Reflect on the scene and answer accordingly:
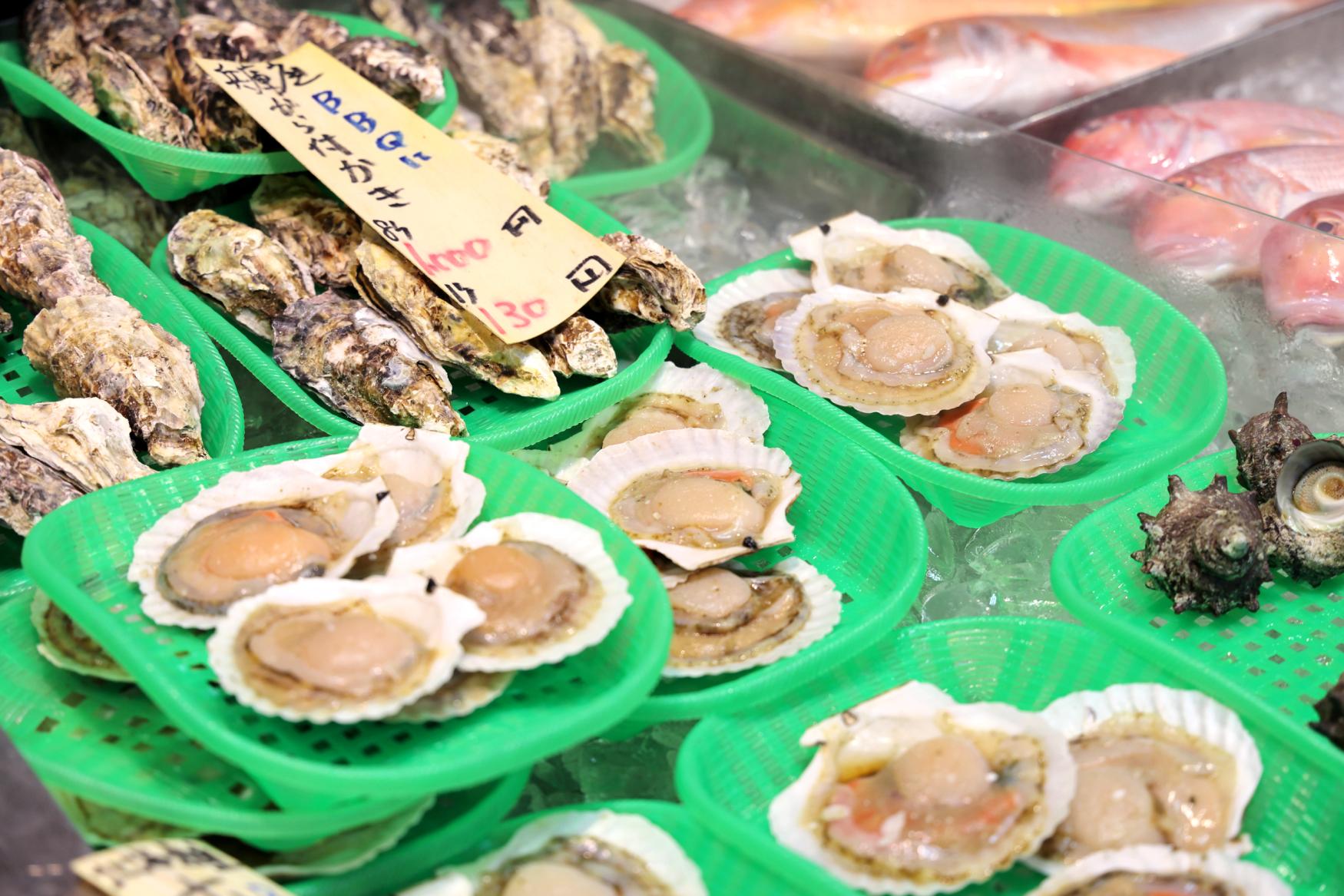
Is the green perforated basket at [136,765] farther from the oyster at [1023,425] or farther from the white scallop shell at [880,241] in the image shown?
the white scallop shell at [880,241]

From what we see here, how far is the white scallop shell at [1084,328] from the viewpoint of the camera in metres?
2.11

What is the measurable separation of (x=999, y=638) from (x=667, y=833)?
571mm

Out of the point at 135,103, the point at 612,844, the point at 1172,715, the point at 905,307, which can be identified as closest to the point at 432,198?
the point at 135,103

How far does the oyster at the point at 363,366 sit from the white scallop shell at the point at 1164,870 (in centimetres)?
106

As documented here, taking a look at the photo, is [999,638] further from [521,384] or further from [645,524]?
[521,384]

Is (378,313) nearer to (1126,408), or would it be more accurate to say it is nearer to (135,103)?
(135,103)

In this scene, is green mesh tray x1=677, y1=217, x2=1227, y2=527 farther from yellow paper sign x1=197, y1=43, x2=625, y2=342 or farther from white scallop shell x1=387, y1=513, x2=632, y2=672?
white scallop shell x1=387, y1=513, x2=632, y2=672

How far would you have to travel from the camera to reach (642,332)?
2117mm

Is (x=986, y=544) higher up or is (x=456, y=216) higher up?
(x=456, y=216)

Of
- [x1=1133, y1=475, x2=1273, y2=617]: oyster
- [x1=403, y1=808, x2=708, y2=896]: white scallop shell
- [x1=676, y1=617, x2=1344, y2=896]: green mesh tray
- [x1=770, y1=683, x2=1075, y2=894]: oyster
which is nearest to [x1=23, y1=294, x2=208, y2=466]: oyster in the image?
[x1=403, y1=808, x2=708, y2=896]: white scallop shell

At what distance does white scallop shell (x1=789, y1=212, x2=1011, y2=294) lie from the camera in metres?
2.32

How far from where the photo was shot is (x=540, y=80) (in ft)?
9.47

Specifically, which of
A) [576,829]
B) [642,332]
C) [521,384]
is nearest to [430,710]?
[576,829]

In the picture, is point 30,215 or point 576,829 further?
point 30,215
